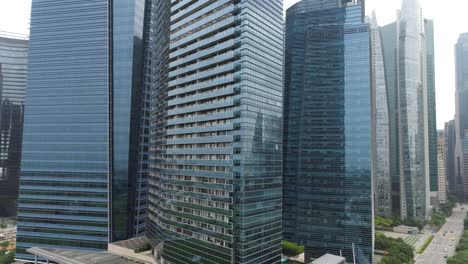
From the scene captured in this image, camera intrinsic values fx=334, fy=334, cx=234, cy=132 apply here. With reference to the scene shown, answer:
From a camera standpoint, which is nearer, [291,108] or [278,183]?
[278,183]

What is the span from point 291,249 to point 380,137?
4449 inches

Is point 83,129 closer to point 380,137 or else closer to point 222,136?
point 222,136

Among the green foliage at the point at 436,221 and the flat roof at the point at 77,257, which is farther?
the green foliage at the point at 436,221

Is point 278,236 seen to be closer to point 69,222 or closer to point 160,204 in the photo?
point 160,204

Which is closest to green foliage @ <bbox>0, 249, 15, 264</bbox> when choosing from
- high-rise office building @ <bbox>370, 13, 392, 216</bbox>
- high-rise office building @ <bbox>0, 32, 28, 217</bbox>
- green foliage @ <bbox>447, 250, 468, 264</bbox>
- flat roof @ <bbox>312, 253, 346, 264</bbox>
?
high-rise office building @ <bbox>0, 32, 28, 217</bbox>

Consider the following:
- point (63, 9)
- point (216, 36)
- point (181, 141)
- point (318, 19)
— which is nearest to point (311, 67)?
point (318, 19)

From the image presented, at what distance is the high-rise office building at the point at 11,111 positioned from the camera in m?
184

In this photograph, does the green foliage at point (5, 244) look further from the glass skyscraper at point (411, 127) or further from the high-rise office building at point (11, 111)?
the glass skyscraper at point (411, 127)

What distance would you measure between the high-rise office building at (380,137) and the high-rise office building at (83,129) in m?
139

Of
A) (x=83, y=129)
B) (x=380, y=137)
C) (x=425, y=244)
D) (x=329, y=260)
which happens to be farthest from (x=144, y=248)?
(x=380, y=137)

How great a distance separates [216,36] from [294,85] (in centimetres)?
5849

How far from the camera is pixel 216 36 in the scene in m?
80.8

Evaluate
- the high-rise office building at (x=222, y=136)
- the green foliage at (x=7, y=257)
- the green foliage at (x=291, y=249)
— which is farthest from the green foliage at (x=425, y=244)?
the green foliage at (x=7, y=257)

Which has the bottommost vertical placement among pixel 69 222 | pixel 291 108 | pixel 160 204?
pixel 69 222
